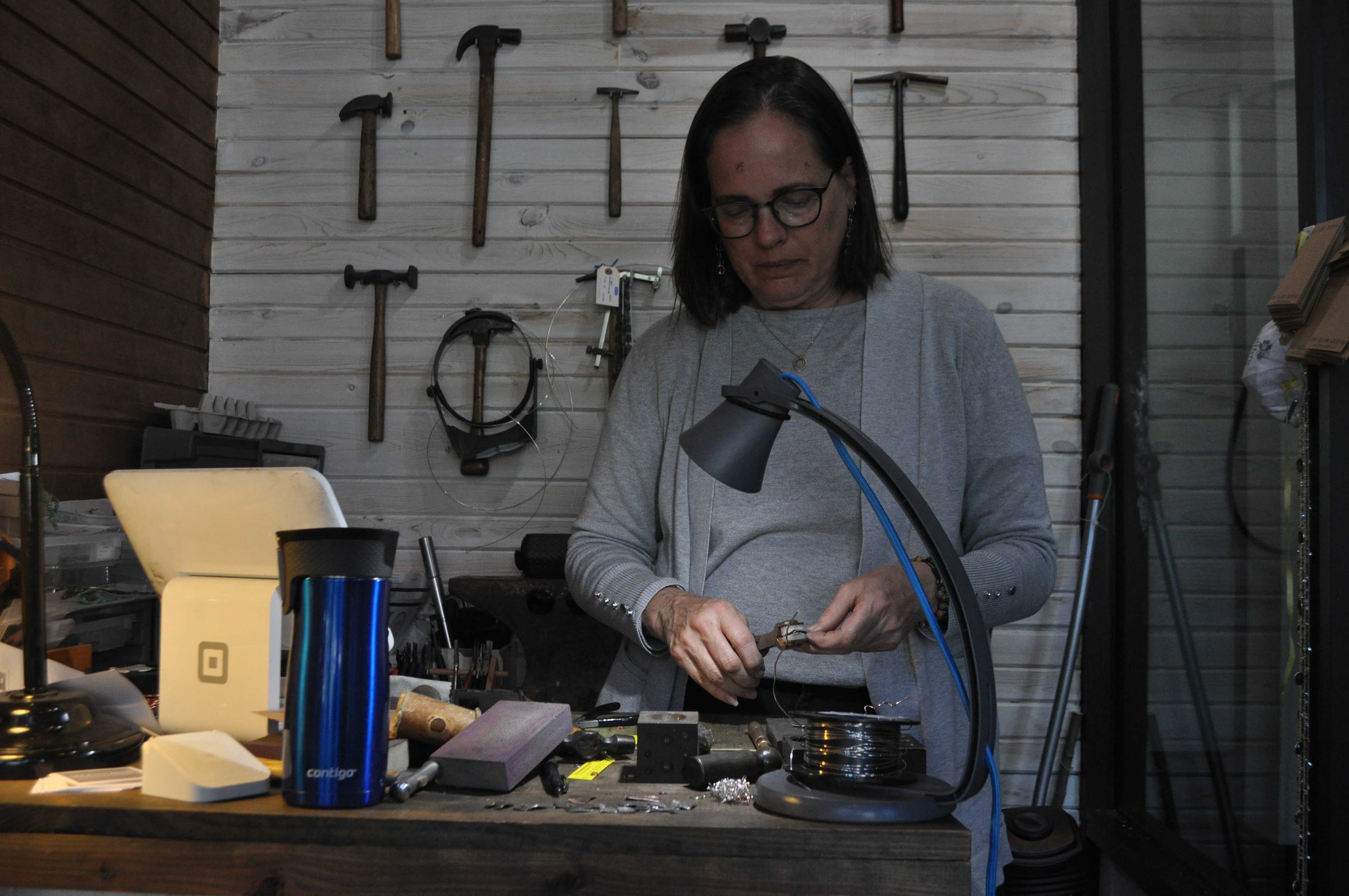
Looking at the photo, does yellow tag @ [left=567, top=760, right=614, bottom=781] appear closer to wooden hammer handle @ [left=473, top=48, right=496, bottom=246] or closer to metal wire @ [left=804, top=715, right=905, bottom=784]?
metal wire @ [left=804, top=715, right=905, bottom=784]

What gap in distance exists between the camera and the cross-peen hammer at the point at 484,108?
292 cm

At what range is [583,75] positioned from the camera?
298 centimetres

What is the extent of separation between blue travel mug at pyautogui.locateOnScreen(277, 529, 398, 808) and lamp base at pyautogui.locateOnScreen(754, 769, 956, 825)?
35 centimetres

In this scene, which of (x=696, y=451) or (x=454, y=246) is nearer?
(x=696, y=451)

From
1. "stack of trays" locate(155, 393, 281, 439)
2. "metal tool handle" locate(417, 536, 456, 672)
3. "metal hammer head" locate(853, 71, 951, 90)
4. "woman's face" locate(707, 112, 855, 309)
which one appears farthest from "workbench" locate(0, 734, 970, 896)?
"metal hammer head" locate(853, 71, 951, 90)

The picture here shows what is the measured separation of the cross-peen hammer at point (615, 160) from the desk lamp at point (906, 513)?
82.8 inches

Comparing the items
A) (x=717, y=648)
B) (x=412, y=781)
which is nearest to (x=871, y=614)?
(x=717, y=648)

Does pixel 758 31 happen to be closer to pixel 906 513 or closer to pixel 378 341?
pixel 378 341

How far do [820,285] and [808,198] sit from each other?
7.0 inches

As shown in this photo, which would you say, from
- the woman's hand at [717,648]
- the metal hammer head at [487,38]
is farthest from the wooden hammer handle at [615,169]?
the woman's hand at [717,648]

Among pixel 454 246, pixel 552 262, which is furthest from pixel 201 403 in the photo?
pixel 552 262

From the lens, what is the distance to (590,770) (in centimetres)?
104

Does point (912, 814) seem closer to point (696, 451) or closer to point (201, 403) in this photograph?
point (696, 451)

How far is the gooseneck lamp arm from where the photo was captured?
3.26 feet
